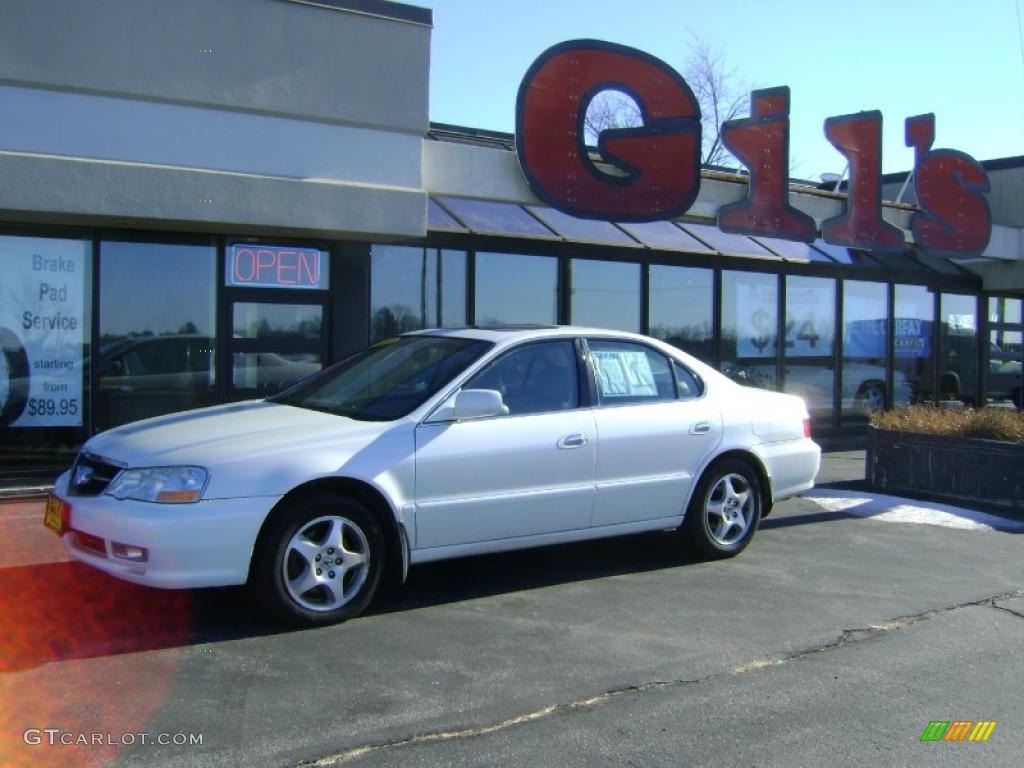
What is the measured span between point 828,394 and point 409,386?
10.7m

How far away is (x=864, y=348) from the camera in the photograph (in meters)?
15.7

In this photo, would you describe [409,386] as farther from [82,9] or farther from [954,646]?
[82,9]

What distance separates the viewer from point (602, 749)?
3.82m

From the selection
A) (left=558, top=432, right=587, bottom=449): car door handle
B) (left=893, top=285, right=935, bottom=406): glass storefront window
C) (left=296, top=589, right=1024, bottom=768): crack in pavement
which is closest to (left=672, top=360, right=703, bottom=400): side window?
(left=558, top=432, right=587, bottom=449): car door handle

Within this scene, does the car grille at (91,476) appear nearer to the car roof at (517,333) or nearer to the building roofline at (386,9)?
the car roof at (517,333)

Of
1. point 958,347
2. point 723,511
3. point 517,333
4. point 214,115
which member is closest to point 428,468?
point 517,333

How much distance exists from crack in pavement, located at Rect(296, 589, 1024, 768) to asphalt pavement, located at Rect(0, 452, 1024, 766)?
0.05 ft

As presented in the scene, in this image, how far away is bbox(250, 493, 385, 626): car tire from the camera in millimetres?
5012

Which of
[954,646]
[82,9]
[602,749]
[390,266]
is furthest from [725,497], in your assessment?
[82,9]

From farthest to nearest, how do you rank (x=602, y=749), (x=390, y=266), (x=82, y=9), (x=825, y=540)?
(x=390, y=266) < (x=82, y=9) < (x=825, y=540) < (x=602, y=749)

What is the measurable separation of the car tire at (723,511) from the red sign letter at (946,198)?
10.0 meters

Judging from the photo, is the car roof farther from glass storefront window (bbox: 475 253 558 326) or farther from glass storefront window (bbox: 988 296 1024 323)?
glass storefront window (bbox: 988 296 1024 323)

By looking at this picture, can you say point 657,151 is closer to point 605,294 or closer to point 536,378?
point 605,294

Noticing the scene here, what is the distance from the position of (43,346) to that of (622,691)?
7.22 m
